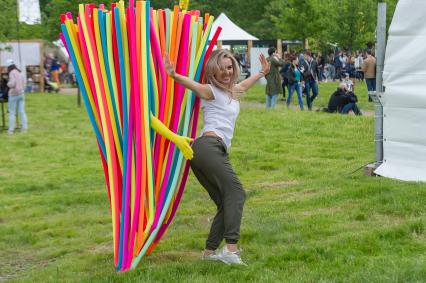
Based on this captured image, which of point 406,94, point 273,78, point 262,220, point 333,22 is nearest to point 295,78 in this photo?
point 273,78

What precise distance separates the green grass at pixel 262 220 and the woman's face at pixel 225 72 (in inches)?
56.3

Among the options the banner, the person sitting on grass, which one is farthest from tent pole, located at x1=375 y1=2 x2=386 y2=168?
the banner

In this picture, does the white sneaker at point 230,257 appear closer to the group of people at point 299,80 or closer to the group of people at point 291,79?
the group of people at point 299,80

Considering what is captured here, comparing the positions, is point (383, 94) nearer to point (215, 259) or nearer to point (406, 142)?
point (406, 142)

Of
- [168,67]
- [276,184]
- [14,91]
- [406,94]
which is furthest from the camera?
[14,91]

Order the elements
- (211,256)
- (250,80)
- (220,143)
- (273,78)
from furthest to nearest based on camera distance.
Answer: (273,78) → (250,80) → (211,256) → (220,143)

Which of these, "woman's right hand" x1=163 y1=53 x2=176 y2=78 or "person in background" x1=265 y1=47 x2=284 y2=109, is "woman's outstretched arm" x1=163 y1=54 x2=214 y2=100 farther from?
"person in background" x1=265 y1=47 x2=284 y2=109

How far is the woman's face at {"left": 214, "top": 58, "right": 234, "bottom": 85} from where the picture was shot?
5.97 metres

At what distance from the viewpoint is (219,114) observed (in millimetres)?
5961

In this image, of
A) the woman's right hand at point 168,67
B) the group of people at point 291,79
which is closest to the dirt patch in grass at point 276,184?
the woman's right hand at point 168,67

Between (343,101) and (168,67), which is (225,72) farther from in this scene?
(343,101)

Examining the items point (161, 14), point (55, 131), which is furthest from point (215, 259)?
point (55, 131)

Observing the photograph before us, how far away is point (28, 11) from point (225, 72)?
A: 2748cm

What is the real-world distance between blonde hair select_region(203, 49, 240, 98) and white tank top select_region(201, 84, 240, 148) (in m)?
0.05
